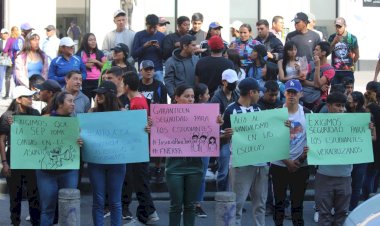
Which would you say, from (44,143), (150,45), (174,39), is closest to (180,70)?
(150,45)

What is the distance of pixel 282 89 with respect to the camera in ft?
44.0

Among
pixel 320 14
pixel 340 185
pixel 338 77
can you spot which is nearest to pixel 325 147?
pixel 340 185

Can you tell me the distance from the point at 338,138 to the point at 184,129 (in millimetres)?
1659

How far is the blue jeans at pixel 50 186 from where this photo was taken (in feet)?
33.0

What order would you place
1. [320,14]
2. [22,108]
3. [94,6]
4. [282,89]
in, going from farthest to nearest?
[320,14] → [94,6] → [282,89] → [22,108]

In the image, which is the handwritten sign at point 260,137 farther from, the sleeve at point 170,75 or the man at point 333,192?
the sleeve at point 170,75

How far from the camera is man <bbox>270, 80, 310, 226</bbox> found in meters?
10.3

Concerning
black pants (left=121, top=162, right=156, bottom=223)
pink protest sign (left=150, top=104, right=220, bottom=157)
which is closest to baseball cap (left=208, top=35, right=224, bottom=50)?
black pants (left=121, top=162, right=156, bottom=223)

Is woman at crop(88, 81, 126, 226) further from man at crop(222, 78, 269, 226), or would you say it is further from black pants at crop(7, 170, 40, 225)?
man at crop(222, 78, 269, 226)

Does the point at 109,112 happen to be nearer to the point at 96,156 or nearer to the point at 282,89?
the point at 96,156

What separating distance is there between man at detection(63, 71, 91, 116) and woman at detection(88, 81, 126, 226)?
1.27 meters

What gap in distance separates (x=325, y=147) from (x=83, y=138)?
8.47 feet

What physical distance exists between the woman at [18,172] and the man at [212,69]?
3.14 metres

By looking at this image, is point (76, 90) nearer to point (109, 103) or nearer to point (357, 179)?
point (109, 103)
